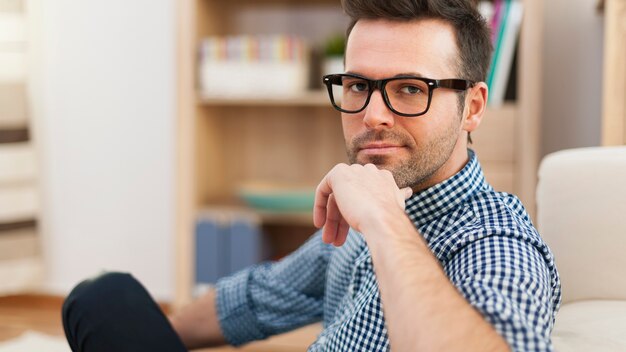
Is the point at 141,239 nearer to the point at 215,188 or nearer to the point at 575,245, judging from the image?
the point at 215,188

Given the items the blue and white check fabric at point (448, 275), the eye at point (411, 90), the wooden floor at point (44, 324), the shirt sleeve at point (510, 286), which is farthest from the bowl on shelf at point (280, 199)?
the shirt sleeve at point (510, 286)

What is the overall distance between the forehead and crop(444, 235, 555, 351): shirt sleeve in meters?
0.28

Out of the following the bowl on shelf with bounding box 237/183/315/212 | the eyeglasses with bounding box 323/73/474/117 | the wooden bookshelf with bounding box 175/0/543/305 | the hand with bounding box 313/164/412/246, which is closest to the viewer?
the hand with bounding box 313/164/412/246

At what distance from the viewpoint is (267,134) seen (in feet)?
9.84

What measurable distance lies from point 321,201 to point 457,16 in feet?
1.13

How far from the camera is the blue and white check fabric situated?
87cm

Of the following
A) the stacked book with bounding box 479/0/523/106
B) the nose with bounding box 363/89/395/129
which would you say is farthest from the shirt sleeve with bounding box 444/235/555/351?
the stacked book with bounding box 479/0/523/106

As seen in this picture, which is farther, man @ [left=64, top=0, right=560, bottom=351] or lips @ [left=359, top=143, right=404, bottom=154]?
lips @ [left=359, top=143, right=404, bottom=154]

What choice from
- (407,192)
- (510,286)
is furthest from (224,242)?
(510,286)

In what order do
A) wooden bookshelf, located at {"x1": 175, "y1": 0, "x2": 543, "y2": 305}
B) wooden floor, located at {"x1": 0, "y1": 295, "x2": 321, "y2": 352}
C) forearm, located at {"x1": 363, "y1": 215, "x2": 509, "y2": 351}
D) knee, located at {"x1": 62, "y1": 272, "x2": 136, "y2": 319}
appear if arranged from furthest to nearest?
wooden floor, located at {"x1": 0, "y1": 295, "x2": 321, "y2": 352}
wooden bookshelf, located at {"x1": 175, "y1": 0, "x2": 543, "y2": 305}
knee, located at {"x1": 62, "y1": 272, "x2": 136, "y2": 319}
forearm, located at {"x1": 363, "y1": 215, "x2": 509, "y2": 351}

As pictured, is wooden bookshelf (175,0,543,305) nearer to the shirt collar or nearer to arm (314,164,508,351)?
the shirt collar

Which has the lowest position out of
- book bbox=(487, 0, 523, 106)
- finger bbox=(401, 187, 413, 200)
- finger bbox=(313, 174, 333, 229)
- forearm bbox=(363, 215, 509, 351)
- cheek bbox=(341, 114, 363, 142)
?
forearm bbox=(363, 215, 509, 351)

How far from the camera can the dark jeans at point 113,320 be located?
51.3 inches

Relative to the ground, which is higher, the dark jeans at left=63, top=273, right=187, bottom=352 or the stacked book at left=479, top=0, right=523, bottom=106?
the stacked book at left=479, top=0, right=523, bottom=106
